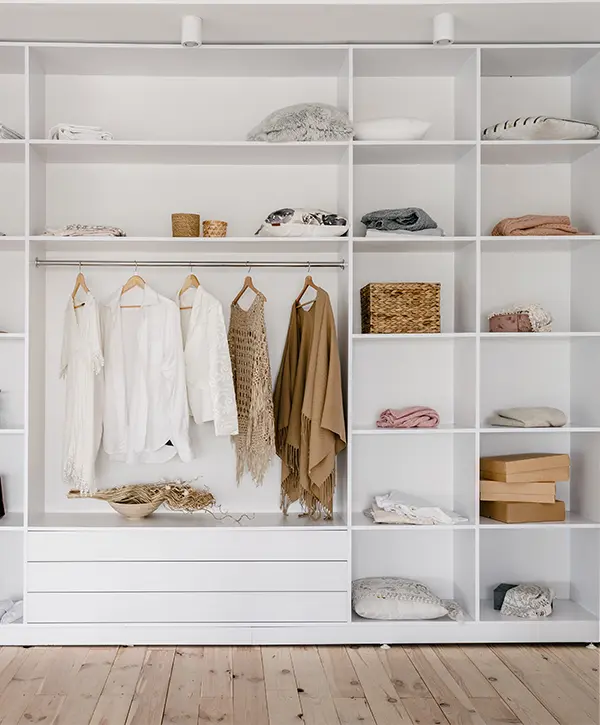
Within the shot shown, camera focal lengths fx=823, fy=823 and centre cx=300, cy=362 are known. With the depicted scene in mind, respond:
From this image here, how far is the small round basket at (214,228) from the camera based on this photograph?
3.49m

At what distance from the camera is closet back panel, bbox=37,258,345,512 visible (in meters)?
3.78

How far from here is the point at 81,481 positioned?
348 cm

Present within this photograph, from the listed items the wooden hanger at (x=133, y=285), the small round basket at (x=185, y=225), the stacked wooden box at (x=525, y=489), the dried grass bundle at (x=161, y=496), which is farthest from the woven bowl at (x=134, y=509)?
the stacked wooden box at (x=525, y=489)

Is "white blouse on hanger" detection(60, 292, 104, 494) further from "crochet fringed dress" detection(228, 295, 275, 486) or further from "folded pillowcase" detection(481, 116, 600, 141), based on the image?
"folded pillowcase" detection(481, 116, 600, 141)

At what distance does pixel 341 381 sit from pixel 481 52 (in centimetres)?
153

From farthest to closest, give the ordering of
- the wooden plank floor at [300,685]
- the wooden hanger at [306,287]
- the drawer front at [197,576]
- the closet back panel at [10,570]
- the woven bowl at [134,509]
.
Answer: the closet back panel at [10,570]
the wooden hanger at [306,287]
the woven bowl at [134,509]
the drawer front at [197,576]
the wooden plank floor at [300,685]

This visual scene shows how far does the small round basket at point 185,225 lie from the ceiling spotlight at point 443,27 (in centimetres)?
122

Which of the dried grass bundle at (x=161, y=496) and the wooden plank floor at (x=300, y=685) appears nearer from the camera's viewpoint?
the wooden plank floor at (x=300, y=685)

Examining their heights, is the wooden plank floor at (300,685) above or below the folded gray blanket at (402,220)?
below

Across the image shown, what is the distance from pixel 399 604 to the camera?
11.5 feet

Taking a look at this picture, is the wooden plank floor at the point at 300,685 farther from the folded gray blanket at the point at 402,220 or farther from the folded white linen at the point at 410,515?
the folded gray blanket at the point at 402,220

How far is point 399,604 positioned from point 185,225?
1.85m

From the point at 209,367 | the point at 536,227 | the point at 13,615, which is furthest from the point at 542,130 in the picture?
the point at 13,615

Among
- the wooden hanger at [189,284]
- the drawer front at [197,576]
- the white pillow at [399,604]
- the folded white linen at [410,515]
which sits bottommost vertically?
the white pillow at [399,604]
